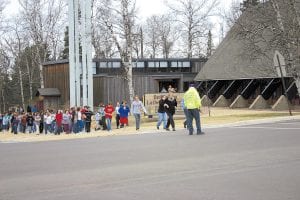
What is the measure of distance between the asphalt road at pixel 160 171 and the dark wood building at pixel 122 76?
97.7 feet

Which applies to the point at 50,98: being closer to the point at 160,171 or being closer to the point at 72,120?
the point at 72,120

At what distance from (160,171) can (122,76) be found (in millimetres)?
33407

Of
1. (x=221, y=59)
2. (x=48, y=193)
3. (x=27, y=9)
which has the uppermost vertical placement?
(x=27, y=9)

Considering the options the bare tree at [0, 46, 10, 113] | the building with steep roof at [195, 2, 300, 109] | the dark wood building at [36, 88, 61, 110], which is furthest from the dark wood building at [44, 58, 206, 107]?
the bare tree at [0, 46, 10, 113]

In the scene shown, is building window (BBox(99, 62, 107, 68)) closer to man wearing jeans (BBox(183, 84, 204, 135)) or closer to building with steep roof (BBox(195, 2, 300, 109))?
building with steep roof (BBox(195, 2, 300, 109))

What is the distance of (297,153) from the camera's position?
11.3 m

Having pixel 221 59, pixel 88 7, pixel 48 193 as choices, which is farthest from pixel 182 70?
pixel 48 193

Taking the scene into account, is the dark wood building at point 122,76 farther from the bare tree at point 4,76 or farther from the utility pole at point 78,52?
the bare tree at point 4,76

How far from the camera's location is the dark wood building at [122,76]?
4650 centimetres

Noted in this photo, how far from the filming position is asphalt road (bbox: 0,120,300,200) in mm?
7691

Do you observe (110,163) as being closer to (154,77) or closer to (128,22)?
(128,22)

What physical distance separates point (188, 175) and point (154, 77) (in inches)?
1567

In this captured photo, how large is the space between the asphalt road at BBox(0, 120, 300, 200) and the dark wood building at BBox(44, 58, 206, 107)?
29789 millimetres

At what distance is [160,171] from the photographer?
955 centimetres
